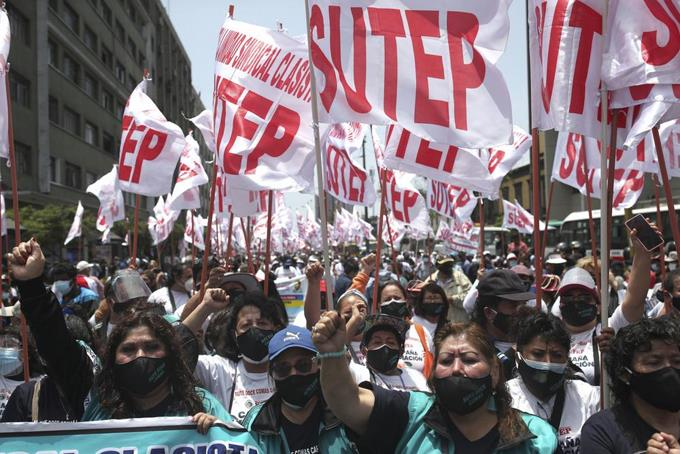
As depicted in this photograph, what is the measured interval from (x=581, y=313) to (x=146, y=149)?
16.5 feet

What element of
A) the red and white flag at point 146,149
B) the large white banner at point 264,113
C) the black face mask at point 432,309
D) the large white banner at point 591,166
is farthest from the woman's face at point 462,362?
the red and white flag at point 146,149

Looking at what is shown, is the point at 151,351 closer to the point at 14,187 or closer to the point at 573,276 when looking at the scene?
the point at 14,187

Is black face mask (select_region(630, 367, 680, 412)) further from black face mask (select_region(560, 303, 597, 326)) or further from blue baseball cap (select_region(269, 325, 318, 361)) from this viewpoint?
black face mask (select_region(560, 303, 597, 326))

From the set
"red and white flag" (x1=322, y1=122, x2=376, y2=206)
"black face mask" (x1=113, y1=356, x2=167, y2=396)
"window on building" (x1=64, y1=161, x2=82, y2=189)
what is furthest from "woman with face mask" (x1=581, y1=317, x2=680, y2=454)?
"window on building" (x1=64, y1=161, x2=82, y2=189)

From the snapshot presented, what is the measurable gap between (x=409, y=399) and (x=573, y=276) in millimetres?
2475

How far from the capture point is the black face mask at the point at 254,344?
12.1 feet

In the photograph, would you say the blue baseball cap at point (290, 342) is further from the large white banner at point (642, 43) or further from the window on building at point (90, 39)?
the window on building at point (90, 39)

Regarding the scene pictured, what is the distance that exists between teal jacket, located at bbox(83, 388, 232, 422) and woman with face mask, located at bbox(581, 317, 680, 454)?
1.44 m

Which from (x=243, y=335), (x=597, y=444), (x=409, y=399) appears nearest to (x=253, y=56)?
(x=243, y=335)

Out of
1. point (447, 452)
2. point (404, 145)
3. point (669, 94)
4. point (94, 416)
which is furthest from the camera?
point (404, 145)

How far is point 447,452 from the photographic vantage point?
2.56 m

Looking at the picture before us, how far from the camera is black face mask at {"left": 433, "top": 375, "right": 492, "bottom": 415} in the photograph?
2.60 m

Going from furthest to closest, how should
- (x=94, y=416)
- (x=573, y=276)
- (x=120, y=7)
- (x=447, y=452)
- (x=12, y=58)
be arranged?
1. (x=120, y=7)
2. (x=12, y=58)
3. (x=573, y=276)
4. (x=94, y=416)
5. (x=447, y=452)

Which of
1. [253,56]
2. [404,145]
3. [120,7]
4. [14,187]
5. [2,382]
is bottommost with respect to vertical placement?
[2,382]
